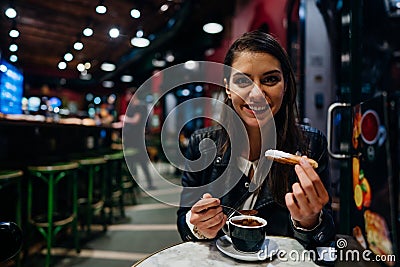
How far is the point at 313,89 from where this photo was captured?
214cm

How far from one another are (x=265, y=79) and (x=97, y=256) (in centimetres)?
249

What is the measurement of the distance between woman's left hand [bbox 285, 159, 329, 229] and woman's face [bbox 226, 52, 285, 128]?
0.30 metres

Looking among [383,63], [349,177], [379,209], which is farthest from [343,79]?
[383,63]

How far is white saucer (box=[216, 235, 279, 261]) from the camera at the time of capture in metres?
0.76

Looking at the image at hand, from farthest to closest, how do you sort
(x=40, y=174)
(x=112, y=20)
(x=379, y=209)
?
(x=40, y=174), (x=379, y=209), (x=112, y=20)

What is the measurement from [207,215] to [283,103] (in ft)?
1.59

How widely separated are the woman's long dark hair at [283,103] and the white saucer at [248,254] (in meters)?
0.23

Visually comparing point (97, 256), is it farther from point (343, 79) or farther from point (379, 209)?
point (343, 79)

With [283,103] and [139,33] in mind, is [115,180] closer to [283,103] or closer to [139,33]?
[139,33]

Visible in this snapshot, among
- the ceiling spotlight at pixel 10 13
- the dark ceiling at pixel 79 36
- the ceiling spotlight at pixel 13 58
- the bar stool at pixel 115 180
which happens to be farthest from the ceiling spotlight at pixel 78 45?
the bar stool at pixel 115 180

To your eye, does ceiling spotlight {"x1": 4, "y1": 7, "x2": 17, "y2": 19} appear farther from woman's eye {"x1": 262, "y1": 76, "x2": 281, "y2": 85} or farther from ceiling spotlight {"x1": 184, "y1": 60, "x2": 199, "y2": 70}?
woman's eye {"x1": 262, "y1": 76, "x2": 281, "y2": 85}

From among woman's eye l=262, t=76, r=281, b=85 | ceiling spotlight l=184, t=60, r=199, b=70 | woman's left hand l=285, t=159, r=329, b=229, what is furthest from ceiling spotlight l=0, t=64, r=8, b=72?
woman's left hand l=285, t=159, r=329, b=229

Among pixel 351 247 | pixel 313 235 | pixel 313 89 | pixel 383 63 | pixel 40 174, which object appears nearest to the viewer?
pixel 313 235

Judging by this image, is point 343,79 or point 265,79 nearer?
point 265,79
